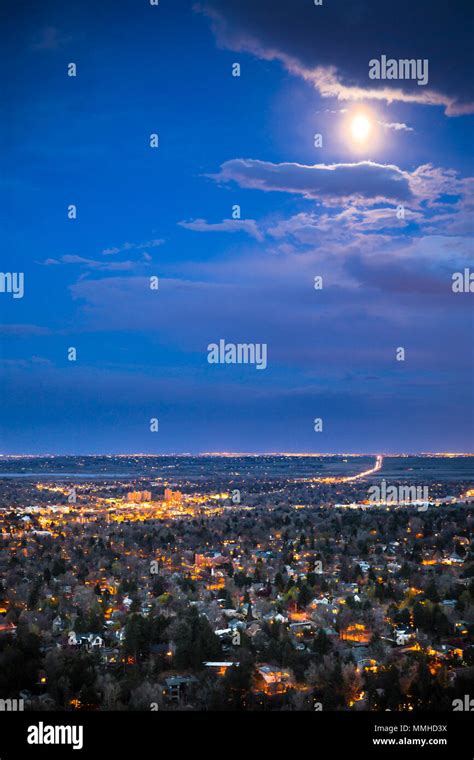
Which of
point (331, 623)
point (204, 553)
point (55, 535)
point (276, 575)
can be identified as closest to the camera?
point (331, 623)

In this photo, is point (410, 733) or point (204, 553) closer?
point (410, 733)

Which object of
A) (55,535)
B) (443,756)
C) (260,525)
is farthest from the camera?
(260,525)

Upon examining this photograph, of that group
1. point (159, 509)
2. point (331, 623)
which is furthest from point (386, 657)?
point (159, 509)

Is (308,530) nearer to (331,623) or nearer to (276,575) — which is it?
(276,575)

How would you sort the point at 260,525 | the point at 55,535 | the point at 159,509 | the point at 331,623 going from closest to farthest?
the point at 331,623 → the point at 55,535 → the point at 260,525 → the point at 159,509

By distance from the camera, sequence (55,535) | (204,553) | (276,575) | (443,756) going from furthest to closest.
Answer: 1. (55,535)
2. (204,553)
3. (276,575)
4. (443,756)

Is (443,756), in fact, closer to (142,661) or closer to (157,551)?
(142,661)

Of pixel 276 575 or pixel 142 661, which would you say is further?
pixel 276 575

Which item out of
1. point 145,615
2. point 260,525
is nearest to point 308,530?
point 260,525

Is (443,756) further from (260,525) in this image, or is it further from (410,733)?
(260,525)
